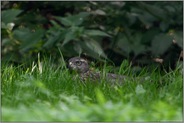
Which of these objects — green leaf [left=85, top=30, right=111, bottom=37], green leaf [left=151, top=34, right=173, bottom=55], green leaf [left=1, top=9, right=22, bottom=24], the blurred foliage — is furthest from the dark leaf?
green leaf [left=151, top=34, right=173, bottom=55]

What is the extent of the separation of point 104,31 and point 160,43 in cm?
78

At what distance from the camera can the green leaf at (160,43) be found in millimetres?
7602

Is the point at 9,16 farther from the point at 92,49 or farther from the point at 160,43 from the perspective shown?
the point at 160,43

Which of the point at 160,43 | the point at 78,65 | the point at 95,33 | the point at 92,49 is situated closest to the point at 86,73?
the point at 78,65

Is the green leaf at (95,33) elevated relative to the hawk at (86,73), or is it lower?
elevated

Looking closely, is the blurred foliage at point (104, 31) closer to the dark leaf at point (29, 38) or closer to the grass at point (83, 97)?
the dark leaf at point (29, 38)

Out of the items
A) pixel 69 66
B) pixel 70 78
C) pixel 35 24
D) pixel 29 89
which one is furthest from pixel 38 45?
pixel 29 89

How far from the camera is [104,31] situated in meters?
7.90

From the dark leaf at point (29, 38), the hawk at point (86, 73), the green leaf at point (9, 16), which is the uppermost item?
the green leaf at point (9, 16)

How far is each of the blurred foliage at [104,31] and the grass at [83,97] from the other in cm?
Result: 119

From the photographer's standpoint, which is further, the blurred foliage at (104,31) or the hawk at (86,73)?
the blurred foliage at (104,31)

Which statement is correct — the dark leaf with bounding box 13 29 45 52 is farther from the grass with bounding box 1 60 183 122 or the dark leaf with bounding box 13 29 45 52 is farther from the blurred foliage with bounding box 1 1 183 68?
the grass with bounding box 1 60 183 122

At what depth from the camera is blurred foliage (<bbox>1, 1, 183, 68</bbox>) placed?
7.26 m

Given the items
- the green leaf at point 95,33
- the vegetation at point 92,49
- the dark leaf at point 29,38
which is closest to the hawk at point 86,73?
the vegetation at point 92,49
